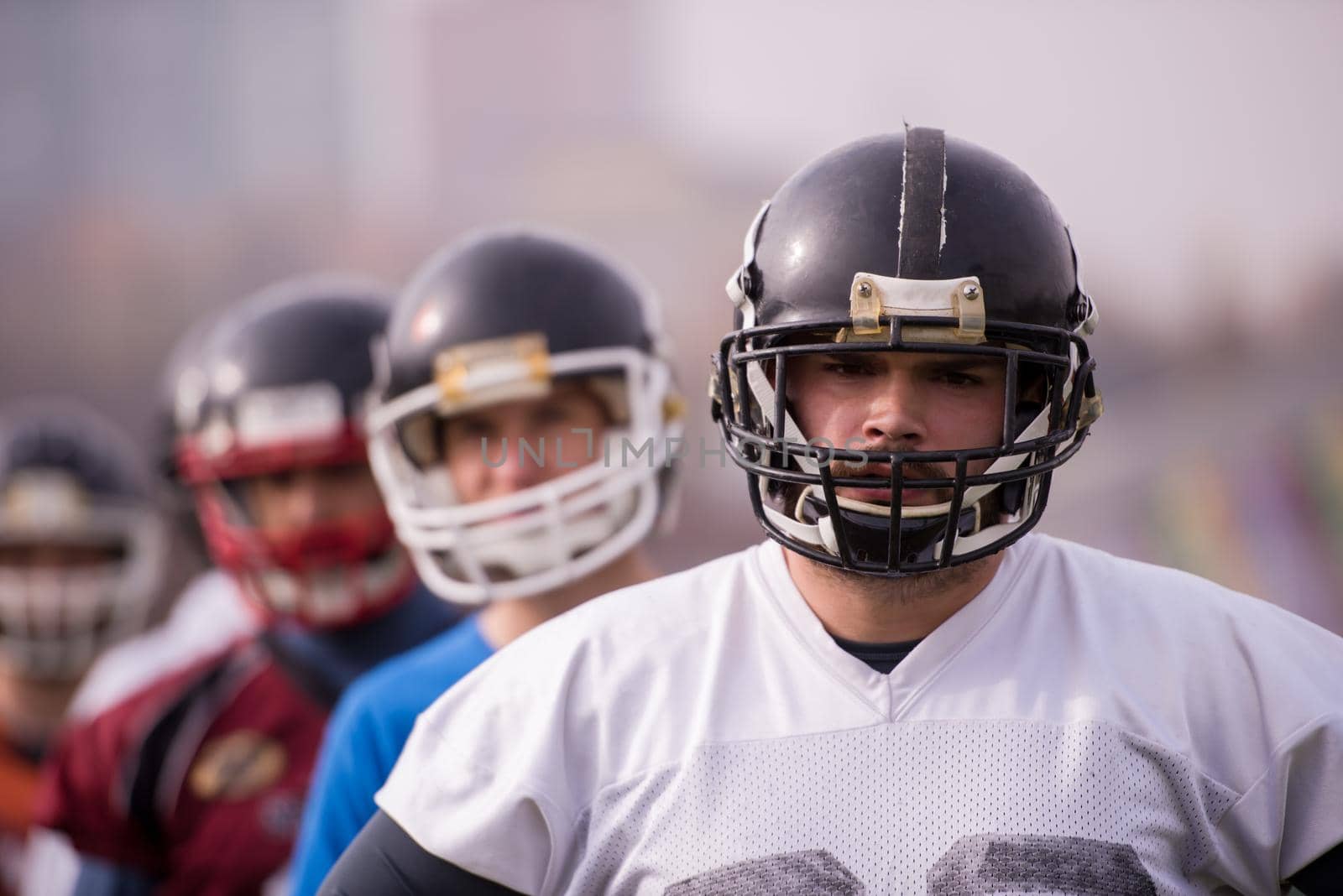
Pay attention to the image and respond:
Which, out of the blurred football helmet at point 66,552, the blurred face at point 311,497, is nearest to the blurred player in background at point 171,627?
the blurred football helmet at point 66,552

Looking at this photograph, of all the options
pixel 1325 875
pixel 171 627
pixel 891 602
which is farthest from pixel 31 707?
pixel 1325 875

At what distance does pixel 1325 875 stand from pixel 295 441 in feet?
8.07

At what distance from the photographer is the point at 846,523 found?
5.49ft

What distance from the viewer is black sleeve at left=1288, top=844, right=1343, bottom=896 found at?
5.17ft

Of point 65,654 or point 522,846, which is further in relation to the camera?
point 65,654

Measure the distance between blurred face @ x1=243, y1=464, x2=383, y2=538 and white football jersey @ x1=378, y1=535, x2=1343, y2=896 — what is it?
1.65 metres

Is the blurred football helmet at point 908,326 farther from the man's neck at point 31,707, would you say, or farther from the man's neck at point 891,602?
the man's neck at point 31,707

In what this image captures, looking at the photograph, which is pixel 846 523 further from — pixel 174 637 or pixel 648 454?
pixel 174 637

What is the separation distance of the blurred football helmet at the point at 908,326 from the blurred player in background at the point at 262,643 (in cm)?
173

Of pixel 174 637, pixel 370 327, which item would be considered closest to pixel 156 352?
pixel 174 637

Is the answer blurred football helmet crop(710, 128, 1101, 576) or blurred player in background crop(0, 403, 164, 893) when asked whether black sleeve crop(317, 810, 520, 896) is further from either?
blurred player in background crop(0, 403, 164, 893)

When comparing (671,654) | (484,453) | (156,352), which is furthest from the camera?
(156,352)

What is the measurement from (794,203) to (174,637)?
147 inches

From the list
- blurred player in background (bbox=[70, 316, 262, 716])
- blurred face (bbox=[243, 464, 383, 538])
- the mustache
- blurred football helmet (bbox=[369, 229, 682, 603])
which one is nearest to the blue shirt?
blurred football helmet (bbox=[369, 229, 682, 603])
